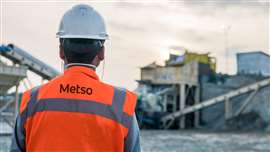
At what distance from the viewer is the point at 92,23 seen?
1.89 meters

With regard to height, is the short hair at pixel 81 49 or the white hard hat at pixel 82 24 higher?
the white hard hat at pixel 82 24

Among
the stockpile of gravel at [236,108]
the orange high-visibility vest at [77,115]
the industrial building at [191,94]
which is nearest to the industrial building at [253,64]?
the industrial building at [191,94]

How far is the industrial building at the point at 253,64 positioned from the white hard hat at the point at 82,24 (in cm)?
2950

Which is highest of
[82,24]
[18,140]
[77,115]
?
[82,24]

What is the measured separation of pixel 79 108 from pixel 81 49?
0.86 feet

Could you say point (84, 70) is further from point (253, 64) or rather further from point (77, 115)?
point (253, 64)

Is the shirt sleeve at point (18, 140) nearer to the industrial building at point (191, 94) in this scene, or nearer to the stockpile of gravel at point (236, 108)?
the industrial building at point (191, 94)

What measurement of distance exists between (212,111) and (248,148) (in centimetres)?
1506

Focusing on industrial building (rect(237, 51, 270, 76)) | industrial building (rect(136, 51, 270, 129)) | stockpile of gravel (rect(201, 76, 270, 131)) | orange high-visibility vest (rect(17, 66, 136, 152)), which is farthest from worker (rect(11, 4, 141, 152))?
industrial building (rect(237, 51, 270, 76))

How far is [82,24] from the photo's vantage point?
1.88m

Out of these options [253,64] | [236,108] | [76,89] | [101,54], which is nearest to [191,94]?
[236,108]

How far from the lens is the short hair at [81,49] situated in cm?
185

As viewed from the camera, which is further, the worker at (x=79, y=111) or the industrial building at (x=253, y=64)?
the industrial building at (x=253, y=64)

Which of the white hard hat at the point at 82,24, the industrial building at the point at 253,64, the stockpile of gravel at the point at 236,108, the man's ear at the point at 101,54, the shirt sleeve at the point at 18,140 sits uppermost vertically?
the white hard hat at the point at 82,24
